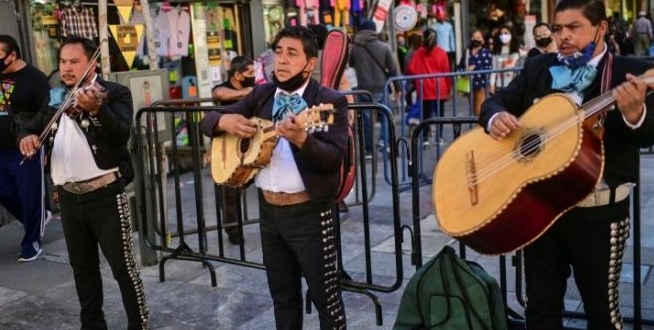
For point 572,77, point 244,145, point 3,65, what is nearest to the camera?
point 572,77

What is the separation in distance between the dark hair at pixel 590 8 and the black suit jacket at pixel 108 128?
226 cm

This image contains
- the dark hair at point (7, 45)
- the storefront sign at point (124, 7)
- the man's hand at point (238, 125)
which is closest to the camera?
the man's hand at point (238, 125)

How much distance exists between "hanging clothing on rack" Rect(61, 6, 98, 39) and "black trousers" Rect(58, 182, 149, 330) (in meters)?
4.86

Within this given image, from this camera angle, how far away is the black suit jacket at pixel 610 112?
9.52 feet

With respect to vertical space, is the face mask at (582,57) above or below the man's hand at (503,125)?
above

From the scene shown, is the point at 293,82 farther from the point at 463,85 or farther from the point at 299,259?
the point at 463,85

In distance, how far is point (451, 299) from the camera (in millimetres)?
3582

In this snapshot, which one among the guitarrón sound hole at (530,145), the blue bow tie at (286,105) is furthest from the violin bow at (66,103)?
the guitarrón sound hole at (530,145)

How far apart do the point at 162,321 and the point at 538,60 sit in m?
2.85

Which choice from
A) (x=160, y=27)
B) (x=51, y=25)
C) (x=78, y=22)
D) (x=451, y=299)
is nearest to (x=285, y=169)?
(x=451, y=299)

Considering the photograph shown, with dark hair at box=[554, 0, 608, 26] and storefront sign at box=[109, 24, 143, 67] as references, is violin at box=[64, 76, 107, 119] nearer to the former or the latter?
storefront sign at box=[109, 24, 143, 67]

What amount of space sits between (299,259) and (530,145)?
3.91 ft

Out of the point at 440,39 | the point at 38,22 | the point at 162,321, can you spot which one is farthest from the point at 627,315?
the point at 440,39

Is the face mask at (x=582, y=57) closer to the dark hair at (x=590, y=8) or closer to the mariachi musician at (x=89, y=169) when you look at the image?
the dark hair at (x=590, y=8)
